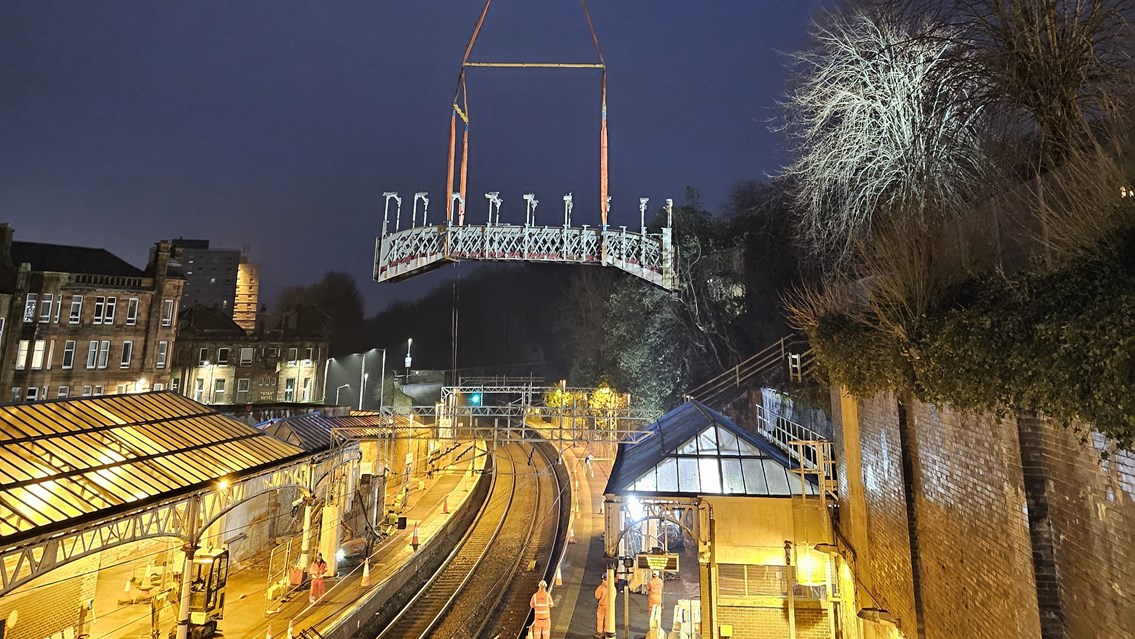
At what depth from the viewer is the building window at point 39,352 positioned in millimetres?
24594

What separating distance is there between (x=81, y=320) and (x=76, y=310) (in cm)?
54

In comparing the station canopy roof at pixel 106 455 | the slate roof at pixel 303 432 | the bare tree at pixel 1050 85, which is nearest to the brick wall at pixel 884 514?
the bare tree at pixel 1050 85

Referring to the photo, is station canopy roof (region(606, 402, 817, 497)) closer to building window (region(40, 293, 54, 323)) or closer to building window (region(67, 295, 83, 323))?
building window (region(67, 295, 83, 323))

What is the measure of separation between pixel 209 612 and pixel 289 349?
32953 millimetres

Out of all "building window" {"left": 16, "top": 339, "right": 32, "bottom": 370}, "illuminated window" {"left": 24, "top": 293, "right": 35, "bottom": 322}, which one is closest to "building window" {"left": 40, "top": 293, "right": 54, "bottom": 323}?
"illuminated window" {"left": 24, "top": 293, "right": 35, "bottom": 322}

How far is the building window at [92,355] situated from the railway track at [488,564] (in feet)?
69.8

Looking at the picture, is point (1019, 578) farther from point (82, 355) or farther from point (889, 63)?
point (82, 355)

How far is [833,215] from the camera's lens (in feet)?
38.4

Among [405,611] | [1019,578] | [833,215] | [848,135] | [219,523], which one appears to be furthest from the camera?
[219,523]

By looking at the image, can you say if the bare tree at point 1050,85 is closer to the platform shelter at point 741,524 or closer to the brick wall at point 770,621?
the platform shelter at point 741,524

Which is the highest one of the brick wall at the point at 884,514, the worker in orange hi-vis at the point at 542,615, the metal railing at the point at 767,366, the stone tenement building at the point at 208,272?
the stone tenement building at the point at 208,272

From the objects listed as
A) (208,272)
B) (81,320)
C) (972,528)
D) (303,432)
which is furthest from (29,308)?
(208,272)

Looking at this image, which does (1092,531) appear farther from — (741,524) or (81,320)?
(81,320)

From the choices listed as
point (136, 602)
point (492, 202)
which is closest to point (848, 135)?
point (492, 202)
